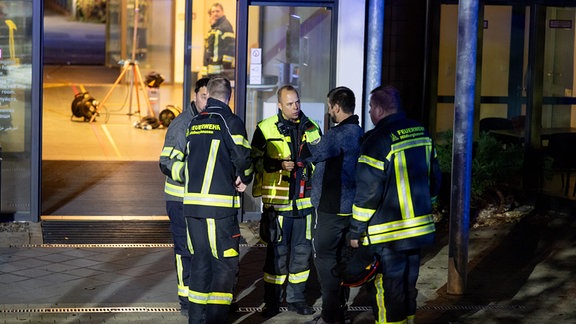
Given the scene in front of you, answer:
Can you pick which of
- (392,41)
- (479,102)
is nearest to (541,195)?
(479,102)

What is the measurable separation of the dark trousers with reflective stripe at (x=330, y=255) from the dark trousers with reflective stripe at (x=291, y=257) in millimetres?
451

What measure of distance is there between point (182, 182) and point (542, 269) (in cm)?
423

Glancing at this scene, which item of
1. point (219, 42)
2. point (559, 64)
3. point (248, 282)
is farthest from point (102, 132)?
point (248, 282)

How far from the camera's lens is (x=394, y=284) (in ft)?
23.5

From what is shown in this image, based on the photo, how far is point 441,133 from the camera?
528 inches

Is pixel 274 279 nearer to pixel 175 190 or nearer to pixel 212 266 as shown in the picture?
pixel 212 266

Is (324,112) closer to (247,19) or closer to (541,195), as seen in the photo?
(247,19)

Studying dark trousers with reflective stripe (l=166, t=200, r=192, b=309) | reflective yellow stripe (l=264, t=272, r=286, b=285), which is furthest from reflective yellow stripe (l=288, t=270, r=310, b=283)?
dark trousers with reflective stripe (l=166, t=200, r=192, b=309)

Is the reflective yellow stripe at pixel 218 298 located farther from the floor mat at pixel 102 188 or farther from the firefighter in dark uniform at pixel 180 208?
the floor mat at pixel 102 188

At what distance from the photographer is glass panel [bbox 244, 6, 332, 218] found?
12.4m

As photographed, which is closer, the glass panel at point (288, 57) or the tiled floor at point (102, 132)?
the glass panel at point (288, 57)

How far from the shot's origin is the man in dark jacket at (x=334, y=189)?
7.94m

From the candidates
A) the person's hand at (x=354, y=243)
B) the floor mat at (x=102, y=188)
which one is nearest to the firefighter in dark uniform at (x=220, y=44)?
the floor mat at (x=102, y=188)

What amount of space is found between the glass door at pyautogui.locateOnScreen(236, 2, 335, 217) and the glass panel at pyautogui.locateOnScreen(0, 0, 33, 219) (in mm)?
2456
